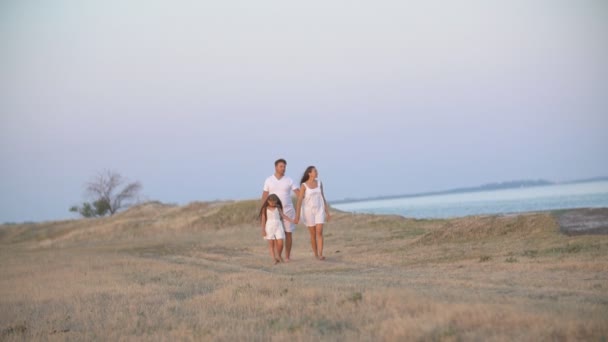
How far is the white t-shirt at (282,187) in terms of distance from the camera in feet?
51.8

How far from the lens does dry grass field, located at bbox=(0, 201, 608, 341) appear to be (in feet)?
21.7

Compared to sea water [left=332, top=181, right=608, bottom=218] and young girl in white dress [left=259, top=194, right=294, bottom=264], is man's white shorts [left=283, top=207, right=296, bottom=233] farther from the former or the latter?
sea water [left=332, top=181, right=608, bottom=218]

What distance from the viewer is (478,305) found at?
6.93 meters

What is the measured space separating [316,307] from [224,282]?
3.82 m

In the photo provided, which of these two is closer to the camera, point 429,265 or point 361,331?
point 361,331

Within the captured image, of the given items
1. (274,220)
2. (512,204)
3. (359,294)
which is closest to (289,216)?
(274,220)

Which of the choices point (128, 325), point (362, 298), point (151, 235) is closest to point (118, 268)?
point (128, 325)

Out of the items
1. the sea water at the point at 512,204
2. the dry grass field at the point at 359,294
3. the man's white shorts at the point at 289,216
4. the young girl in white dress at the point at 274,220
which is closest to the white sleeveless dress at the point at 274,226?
the young girl in white dress at the point at 274,220

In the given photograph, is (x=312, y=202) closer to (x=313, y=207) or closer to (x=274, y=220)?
(x=313, y=207)

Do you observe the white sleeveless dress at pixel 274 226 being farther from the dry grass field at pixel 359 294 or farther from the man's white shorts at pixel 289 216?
the dry grass field at pixel 359 294

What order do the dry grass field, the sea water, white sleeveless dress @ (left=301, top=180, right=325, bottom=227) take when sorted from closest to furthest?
1. the dry grass field
2. white sleeveless dress @ (left=301, top=180, right=325, bottom=227)
3. the sea water

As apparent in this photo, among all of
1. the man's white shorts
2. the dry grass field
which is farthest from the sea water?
the man's white shorts

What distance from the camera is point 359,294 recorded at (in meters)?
8.38

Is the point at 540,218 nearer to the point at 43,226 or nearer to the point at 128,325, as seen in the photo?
the point at 128,325
